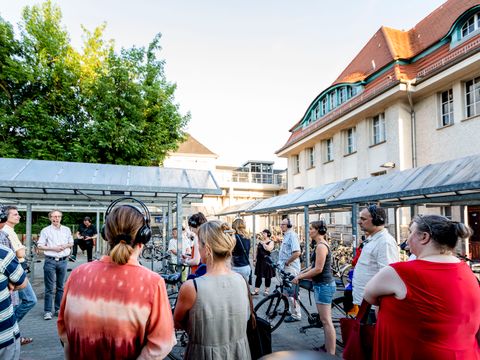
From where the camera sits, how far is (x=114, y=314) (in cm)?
173

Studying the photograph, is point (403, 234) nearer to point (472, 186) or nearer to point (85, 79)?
point (472, 186)

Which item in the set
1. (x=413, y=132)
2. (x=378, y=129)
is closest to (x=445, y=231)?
(x=413, y=132)

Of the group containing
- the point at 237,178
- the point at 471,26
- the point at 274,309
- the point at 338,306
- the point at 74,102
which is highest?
the point at 471,26

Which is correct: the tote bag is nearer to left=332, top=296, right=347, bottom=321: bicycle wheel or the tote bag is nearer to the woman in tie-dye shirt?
the woman in tie-dye shirt

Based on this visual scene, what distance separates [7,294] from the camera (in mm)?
2529

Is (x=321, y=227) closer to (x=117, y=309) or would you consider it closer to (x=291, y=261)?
(x=291, y=261)

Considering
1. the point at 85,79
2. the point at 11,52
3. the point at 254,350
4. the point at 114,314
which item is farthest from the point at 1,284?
the point at 11,52

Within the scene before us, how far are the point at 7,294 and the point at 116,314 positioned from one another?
1372 millimetres

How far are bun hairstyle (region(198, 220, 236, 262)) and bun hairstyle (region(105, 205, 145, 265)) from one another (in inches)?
23.4

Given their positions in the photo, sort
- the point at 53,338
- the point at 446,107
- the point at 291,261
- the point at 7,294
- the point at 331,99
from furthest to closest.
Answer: the point at 331,99
the point at 446,107
the point at 291,261
the point at 53,338
the point at 7,294

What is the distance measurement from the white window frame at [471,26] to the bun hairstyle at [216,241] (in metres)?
14.3

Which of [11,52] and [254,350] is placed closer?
[254,350]

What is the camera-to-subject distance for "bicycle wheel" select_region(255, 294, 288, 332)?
556cm

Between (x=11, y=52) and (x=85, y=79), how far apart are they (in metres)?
3.90
